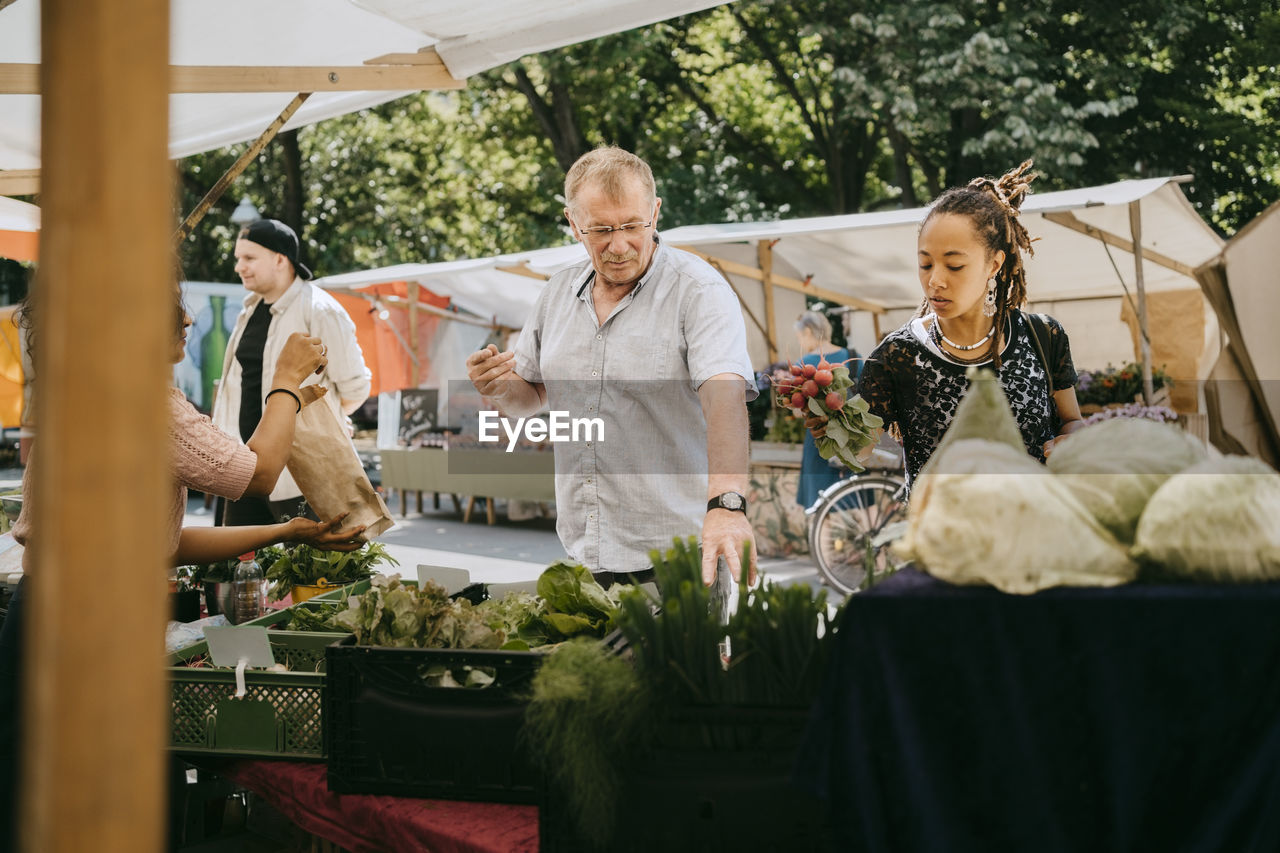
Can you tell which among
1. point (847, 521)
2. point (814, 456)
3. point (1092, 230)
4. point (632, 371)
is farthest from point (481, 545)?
point (632, 371)

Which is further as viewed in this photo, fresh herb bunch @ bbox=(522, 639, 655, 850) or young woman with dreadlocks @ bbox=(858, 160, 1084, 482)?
young woman with dreadlocks @ bbox=(858, 160, 1084, 482)

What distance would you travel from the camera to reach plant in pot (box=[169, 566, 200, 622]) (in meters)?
2.80

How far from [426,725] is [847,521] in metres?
5.61

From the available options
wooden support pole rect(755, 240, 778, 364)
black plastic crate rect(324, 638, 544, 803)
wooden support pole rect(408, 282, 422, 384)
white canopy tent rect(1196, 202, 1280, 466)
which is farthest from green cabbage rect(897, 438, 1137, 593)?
wooden support pole rect(408, 282, 422, 384)

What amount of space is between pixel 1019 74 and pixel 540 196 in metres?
A: 8.63

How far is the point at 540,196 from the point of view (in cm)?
1820

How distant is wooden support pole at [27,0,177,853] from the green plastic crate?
3.14ft

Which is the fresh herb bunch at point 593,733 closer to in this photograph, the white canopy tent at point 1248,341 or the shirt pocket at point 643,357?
the shirt pocket at point 643,357

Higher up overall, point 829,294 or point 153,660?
point 829,294

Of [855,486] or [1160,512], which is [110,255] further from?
[855,486]

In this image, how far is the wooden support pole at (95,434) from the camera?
898 mm

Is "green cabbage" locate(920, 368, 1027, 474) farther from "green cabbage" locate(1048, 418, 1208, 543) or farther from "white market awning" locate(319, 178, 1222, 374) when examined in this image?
"white market awning" locate(319, 178, 1222, 374)

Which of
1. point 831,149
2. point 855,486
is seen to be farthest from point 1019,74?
point 855,486

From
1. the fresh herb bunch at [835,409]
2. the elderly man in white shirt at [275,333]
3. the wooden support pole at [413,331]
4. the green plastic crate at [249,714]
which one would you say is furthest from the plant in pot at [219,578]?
the wooden support pole at [413,331]
